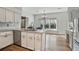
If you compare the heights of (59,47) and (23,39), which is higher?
(23,39)

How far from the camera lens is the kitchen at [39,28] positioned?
1221 mm

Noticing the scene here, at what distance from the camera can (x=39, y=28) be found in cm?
130

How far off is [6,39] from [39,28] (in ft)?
1.82

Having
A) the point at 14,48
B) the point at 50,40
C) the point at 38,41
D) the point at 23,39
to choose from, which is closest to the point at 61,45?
the point at 50,40

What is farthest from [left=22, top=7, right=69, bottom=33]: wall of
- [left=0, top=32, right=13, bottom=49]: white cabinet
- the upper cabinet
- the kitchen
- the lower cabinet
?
[left=0, top=32, right=13, bottom=49]: white cabinet

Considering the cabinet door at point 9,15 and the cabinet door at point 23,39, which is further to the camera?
the cabinet door at point 23,39

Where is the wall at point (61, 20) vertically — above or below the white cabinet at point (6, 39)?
above

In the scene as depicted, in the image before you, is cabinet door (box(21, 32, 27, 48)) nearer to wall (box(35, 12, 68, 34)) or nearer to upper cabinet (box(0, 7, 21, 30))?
upper cabinet (box(0, 7, 21, 30))

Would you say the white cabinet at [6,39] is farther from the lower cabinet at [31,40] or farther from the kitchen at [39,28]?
the lower cabinet at [31,40]

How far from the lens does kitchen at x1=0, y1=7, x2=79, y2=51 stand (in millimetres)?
1221

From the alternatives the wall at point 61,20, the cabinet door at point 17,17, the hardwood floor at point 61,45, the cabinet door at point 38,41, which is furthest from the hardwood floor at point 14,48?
the wall at point 61,20

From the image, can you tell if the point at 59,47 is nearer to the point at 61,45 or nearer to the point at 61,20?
Answer: the point at 61,45
